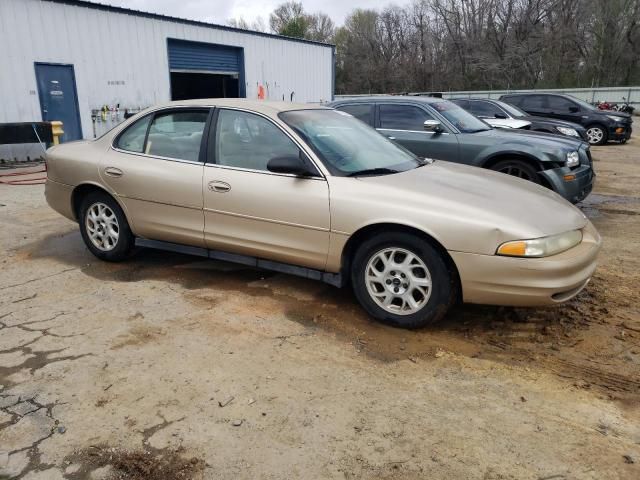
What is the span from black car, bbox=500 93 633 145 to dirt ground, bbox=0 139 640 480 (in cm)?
1294

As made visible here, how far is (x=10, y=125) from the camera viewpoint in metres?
11.9

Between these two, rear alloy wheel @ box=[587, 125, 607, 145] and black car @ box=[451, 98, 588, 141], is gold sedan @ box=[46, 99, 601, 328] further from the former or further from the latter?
rear alloy wheel @ box=[587, 125, 607, 145]

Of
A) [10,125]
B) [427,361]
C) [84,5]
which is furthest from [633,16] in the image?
[427,361]

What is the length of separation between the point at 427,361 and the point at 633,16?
49349mm

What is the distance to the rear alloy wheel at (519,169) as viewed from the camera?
6.86m

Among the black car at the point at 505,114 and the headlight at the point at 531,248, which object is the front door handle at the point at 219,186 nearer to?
the headlight at the point at 531,248

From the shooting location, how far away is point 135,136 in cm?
495

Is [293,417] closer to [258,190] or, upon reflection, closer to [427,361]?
[427,361]

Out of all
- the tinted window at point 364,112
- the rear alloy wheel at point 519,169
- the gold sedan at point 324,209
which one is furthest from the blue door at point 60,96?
the rear alloy wheel at point 519,169

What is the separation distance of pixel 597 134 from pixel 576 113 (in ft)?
3.63

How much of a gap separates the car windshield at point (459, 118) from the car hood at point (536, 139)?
175 millimetres

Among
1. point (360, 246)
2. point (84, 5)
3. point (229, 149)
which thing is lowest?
point (360, 246)

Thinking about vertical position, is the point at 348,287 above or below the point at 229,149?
below

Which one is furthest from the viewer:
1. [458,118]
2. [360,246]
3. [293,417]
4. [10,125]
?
[10,125]
